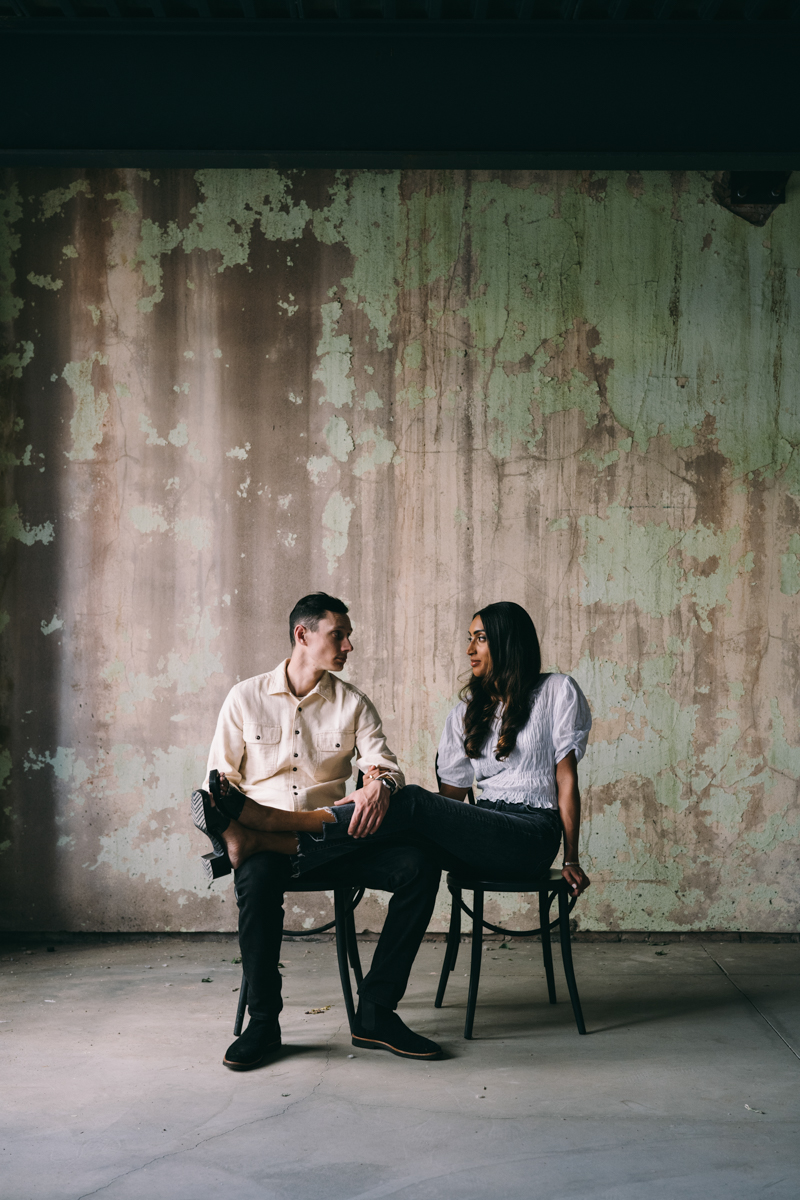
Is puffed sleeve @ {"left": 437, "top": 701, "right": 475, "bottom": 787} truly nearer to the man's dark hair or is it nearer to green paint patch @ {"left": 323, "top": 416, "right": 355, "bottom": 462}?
the man's dark hair

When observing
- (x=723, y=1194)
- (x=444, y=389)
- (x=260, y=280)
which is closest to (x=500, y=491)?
(x=444, y=389)

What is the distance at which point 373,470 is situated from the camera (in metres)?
4.14

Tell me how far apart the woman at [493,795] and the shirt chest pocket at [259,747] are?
0.28 metres

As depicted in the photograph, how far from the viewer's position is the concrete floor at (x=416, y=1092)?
2.09 meters

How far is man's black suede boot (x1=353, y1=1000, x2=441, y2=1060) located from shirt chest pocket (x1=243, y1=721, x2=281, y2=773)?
75 cm

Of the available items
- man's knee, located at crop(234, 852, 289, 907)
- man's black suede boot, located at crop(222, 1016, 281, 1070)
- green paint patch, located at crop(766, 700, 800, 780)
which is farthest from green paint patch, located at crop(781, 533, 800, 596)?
man's black suede boot, located at crop(222, 1016, 281, 1070)

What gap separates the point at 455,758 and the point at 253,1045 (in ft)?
3.47

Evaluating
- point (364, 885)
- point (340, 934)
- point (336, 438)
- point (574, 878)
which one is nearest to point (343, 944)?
point (340, 934)

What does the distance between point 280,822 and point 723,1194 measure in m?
1.38

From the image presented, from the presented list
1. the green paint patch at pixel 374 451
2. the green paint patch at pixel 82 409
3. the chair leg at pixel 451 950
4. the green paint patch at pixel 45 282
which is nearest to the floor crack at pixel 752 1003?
the chair leg at pixel 451 950

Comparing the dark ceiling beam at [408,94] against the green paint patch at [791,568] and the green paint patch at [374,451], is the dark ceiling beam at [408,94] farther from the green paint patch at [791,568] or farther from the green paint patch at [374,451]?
the green paint patch at [791,568]

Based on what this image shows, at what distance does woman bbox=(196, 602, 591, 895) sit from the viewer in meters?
2.75

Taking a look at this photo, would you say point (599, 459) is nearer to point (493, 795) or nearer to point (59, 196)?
point (493, 795)

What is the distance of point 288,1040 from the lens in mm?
2900
